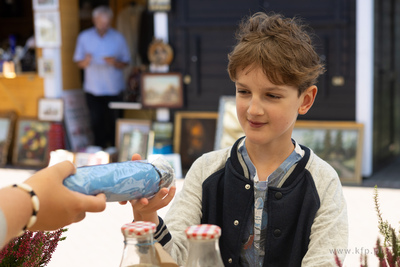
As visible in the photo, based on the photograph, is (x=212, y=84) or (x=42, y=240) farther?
(x=212, y=84)

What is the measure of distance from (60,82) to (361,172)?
4180mm

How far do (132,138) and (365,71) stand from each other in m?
2.97

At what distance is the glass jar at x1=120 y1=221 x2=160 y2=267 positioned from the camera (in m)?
1.25

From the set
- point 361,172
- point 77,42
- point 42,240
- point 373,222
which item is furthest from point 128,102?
point 42,240

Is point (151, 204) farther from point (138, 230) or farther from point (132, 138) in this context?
point (132, 138)

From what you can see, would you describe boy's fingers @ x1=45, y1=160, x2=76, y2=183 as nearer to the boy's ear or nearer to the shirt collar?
the shirt collar

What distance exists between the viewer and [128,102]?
8016mm

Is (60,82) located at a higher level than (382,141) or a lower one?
higher

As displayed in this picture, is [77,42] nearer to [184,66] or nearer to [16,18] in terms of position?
[184,66]

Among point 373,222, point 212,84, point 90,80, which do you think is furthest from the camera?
point 90,80

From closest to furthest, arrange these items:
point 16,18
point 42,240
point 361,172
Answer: point 42,240, point 361,172, point 16,18

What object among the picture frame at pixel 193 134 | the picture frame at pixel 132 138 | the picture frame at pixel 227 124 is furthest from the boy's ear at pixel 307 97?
the picture frame at pixel 132 138

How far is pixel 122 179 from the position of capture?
135cm

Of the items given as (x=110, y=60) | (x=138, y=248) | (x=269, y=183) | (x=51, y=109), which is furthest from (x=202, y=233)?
(x=51, y=109)
